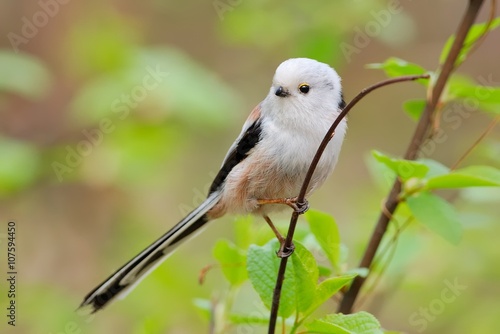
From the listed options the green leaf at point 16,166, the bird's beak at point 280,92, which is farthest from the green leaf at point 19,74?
the bird's beak at point 280,92

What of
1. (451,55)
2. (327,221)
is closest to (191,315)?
(327,221)

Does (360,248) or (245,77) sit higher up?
(245,77)

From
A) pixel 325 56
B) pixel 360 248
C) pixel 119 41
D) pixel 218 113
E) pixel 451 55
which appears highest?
pixel 119 41

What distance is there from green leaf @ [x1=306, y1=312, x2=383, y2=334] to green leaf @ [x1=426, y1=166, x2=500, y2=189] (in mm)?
538

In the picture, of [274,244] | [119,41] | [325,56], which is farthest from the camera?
[119,41]

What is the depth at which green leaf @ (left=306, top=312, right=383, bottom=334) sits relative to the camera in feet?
4.55

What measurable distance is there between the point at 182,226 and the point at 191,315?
36.8 inches

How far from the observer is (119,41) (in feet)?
11.4

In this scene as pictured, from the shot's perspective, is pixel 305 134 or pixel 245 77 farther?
pixel 245 77

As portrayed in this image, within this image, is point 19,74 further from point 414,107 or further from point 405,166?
point 405,166

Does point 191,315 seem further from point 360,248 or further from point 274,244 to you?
point 274,244
